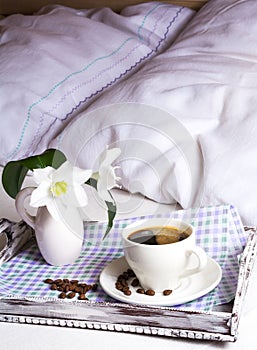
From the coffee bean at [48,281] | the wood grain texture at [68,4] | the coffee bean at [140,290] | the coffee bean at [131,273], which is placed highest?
the coffee bean at [140,290]

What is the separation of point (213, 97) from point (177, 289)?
726mm

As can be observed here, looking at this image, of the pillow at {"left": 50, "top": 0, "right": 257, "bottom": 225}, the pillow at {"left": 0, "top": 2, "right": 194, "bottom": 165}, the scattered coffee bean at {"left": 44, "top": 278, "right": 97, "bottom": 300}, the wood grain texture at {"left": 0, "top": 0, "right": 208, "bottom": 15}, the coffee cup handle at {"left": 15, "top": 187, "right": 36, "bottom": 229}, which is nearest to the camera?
the scattered coffee bean at {"left": 44, "top": 278, "right": 97, "bottom": 300}

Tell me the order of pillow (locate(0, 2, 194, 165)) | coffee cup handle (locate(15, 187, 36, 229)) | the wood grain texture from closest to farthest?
coffee cup handle (locate(15, 187, 36, 229)) < pillow (locate(0, 2, 194, 165)) < the wood grain texture

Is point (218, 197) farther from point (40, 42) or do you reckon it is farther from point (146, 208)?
point (40, 42)

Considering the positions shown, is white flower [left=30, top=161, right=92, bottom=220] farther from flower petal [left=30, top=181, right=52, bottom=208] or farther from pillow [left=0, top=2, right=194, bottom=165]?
pillow [left=0, top=2, right=194, bottom=165]

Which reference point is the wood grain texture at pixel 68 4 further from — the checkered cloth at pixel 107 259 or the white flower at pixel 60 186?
the white flower at pixel 60 186

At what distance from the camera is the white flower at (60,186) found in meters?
1.01

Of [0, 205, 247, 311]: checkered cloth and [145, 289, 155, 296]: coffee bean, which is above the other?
[145, 289, 155, 296]: coffee bean

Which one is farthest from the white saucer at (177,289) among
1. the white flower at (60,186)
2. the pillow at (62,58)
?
the pillow at (62,58)

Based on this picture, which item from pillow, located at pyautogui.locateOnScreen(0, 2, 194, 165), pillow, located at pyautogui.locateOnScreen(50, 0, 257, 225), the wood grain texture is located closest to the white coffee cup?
pillow, located at pyautogui.locateOnScreen(50, 0, 257, 225)

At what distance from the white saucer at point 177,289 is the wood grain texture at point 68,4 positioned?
5.42ft

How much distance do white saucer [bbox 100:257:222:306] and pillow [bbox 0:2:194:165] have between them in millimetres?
769

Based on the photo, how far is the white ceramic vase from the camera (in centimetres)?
106

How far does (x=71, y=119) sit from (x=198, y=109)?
38 centimetres
